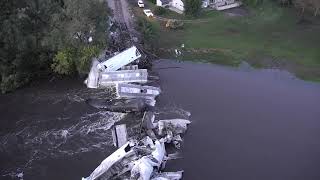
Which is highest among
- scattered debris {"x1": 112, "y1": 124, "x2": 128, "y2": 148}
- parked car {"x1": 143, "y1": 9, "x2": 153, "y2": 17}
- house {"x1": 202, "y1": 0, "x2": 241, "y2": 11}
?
house {"x1": 202, "y1": 0, "x2": 241, "y2": 11}

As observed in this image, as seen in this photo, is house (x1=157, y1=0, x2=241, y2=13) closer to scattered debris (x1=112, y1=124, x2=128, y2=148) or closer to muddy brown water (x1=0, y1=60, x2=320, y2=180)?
muddy brown water (x1=0, y1=60, x2=320, y2=180)

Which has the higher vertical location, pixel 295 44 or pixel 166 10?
pixel 166 10

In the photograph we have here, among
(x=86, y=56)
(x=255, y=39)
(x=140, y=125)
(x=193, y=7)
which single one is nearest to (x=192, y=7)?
(x=193, y=7)

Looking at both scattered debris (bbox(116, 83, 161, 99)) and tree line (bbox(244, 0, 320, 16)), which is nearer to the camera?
scattered debris (bbox(116, 83, 161, 99))

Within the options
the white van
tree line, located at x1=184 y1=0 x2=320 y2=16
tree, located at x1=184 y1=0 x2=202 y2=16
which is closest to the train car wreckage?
the white van

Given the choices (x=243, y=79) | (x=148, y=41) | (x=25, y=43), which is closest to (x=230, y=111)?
(x=243, y=79)

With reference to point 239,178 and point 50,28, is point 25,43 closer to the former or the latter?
point 50,28

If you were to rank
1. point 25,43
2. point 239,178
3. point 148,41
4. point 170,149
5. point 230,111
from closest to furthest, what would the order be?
1. point 239,178
2. point 170,149
3. point 230,111
4. point 25,43
5. point 148,41

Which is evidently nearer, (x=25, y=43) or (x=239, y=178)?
(x=239, y=178)
